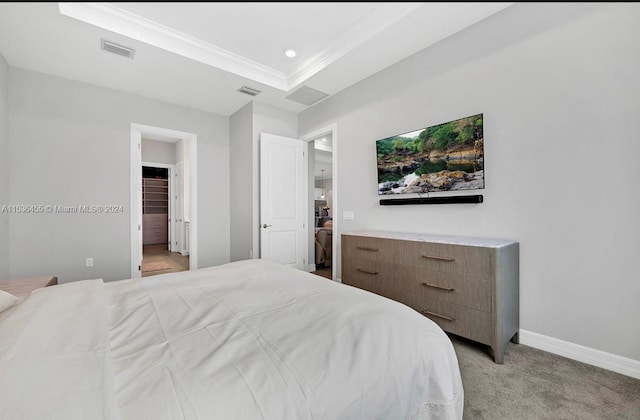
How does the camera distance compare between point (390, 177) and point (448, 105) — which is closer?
point (448, 105)

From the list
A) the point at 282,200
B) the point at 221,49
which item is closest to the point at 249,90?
the point at 221,49

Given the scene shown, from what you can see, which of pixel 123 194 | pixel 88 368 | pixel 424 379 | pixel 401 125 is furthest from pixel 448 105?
pixel 123 194

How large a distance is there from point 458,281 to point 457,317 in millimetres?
281

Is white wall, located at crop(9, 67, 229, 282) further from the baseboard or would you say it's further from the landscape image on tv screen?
the baseboard

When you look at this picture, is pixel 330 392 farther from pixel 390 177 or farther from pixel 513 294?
pixel 390 177

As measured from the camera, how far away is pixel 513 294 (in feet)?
7.05

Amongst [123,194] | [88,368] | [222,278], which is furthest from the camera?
[123,194]

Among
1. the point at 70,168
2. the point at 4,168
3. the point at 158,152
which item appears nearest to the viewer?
the point at 4,168

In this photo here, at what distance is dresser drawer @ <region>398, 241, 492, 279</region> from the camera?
2.02 meters

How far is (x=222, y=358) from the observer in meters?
0.89

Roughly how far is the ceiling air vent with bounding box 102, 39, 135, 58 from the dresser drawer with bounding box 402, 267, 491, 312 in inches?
133

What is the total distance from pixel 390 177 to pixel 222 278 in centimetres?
207

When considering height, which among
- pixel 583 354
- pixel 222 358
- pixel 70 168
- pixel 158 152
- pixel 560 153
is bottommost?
pixel 583 354

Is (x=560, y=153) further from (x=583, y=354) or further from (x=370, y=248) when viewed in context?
(x=370, y=248)
